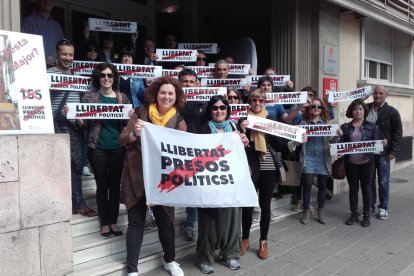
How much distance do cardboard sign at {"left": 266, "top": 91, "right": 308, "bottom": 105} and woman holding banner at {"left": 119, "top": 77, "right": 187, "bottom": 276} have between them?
1.92m

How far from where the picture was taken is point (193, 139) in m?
3.66

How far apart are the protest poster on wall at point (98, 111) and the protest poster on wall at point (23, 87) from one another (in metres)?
0.41

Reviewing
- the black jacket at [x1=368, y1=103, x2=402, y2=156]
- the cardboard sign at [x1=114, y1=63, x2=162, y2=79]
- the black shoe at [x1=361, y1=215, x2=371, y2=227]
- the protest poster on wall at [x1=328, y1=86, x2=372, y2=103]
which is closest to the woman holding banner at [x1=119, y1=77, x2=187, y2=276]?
the cardboard sign at [x1=114, y1=63, x2=162, y2=79]

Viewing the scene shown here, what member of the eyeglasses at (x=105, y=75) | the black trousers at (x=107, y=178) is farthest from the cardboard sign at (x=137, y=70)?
the black trousers at (x=107, y=178)

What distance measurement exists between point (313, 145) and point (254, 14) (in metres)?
4.96

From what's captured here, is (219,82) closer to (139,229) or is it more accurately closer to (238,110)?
(238,110)

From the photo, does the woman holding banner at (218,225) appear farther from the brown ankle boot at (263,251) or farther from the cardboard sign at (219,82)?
the cardboard sign at (219,82)

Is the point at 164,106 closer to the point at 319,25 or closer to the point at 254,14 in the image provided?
the point at 319,25

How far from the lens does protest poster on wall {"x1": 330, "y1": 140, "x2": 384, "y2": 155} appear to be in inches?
215

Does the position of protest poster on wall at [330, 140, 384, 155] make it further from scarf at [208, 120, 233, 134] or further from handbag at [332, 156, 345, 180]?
scarf at [208, 120, 233, 134]

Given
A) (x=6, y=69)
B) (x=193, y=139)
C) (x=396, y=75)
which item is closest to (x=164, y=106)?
(x=193, y=139)

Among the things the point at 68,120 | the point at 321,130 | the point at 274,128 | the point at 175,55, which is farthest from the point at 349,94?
the point at 68,120

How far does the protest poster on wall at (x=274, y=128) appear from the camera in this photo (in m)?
4.24

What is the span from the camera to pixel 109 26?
6004 millimetres
